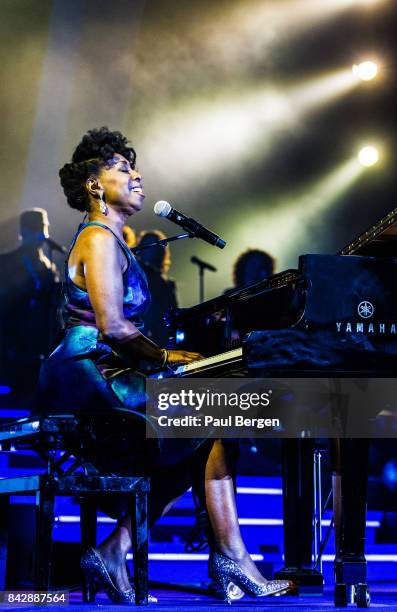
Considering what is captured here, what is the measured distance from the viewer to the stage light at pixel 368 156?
829 centimetres

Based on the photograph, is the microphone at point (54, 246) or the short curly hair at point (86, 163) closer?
the short curly hair at point (86, 163)

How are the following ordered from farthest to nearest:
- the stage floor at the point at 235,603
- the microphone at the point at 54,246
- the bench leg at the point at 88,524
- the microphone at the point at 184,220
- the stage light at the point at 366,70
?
the stage light at the point at 366,70 < the microphone at the point at 54,246 < the microphone at the point at 184,220 < the bench leg at the point at 88,524 < the stage floor at the point at 235,603

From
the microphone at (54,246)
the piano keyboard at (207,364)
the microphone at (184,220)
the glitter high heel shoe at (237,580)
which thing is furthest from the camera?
the microphone at (54,246)

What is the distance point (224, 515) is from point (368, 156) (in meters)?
5.97

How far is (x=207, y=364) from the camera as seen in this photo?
2.90 m

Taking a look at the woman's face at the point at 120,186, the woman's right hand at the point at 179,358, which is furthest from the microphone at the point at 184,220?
the woman's right hand at the point at 179,358

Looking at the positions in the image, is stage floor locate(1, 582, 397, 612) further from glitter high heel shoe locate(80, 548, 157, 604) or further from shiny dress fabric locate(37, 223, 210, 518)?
shiny dress fabric locate(37, 223, 210, 518)

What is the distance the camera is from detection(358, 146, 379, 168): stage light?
829 centimetres

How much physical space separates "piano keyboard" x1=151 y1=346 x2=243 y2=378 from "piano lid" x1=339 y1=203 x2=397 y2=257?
0.70 m

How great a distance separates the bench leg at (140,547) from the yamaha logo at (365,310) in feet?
2.97

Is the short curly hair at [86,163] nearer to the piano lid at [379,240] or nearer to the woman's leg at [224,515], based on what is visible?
the piano lid at [379,240]

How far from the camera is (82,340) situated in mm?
2961

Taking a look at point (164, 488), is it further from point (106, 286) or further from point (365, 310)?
point (365, 310)

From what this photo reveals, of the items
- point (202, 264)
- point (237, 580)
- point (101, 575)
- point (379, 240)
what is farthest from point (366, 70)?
point (101, 575)
